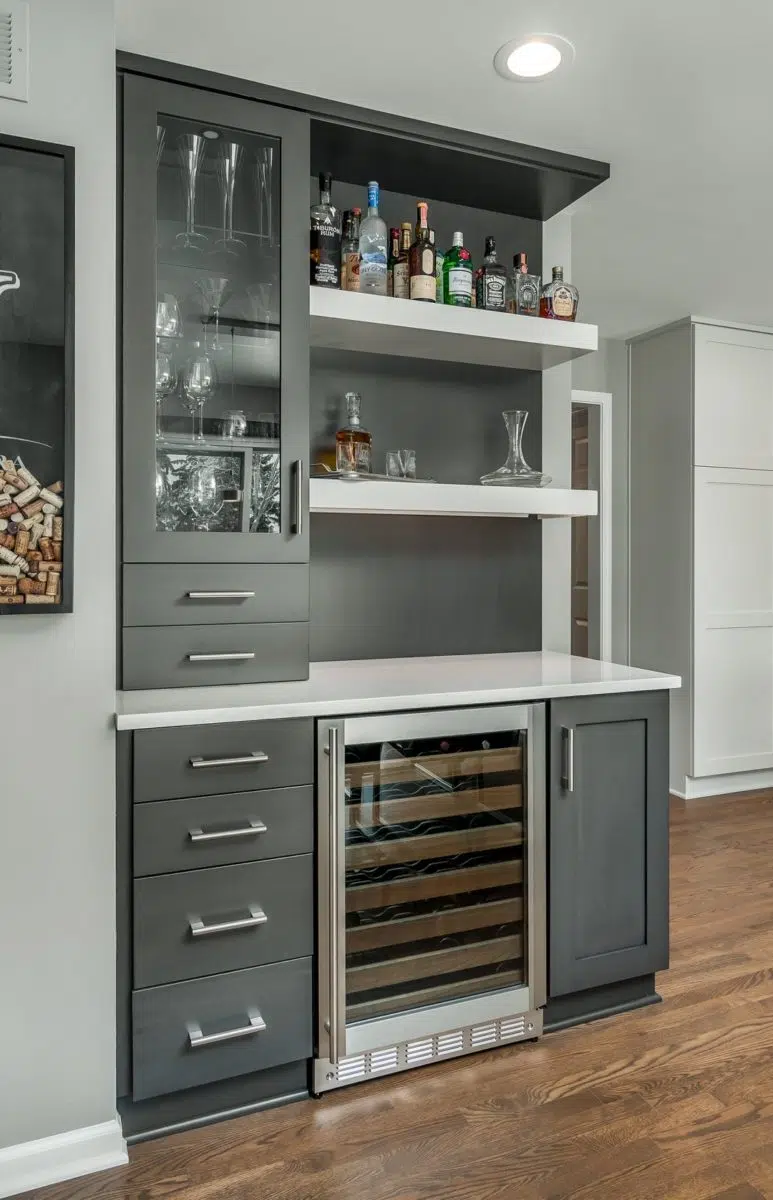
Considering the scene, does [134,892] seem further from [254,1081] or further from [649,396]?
[649,396]

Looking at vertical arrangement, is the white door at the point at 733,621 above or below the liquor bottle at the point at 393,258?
below

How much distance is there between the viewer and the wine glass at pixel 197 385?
2.10 m

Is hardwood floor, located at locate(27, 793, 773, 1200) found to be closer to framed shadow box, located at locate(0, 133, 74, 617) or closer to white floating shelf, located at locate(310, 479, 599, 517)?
framed shadow box, located at locate(0, 133, 74, 617)

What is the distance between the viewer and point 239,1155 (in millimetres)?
1751

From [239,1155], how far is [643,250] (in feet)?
10.9

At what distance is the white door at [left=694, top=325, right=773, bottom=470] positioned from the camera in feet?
13.9

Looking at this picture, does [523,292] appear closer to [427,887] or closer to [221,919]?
[427,887]

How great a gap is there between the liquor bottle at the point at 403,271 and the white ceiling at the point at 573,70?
0.33 metres

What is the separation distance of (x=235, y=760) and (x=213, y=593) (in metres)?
0.45

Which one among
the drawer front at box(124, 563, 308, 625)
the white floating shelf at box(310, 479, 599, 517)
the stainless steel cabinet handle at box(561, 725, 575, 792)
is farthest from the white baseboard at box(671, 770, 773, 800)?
the drawer front at box(124, 563, 308, 625)

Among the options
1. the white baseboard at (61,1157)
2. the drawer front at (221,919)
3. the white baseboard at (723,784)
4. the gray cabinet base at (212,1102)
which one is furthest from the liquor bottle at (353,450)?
the white baseboard at (723,784)

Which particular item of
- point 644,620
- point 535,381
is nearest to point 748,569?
point 644,620

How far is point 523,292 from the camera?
2.63 meters

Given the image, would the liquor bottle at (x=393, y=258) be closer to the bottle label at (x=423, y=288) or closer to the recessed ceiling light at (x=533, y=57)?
the bottle label at (x=423, y=288)
